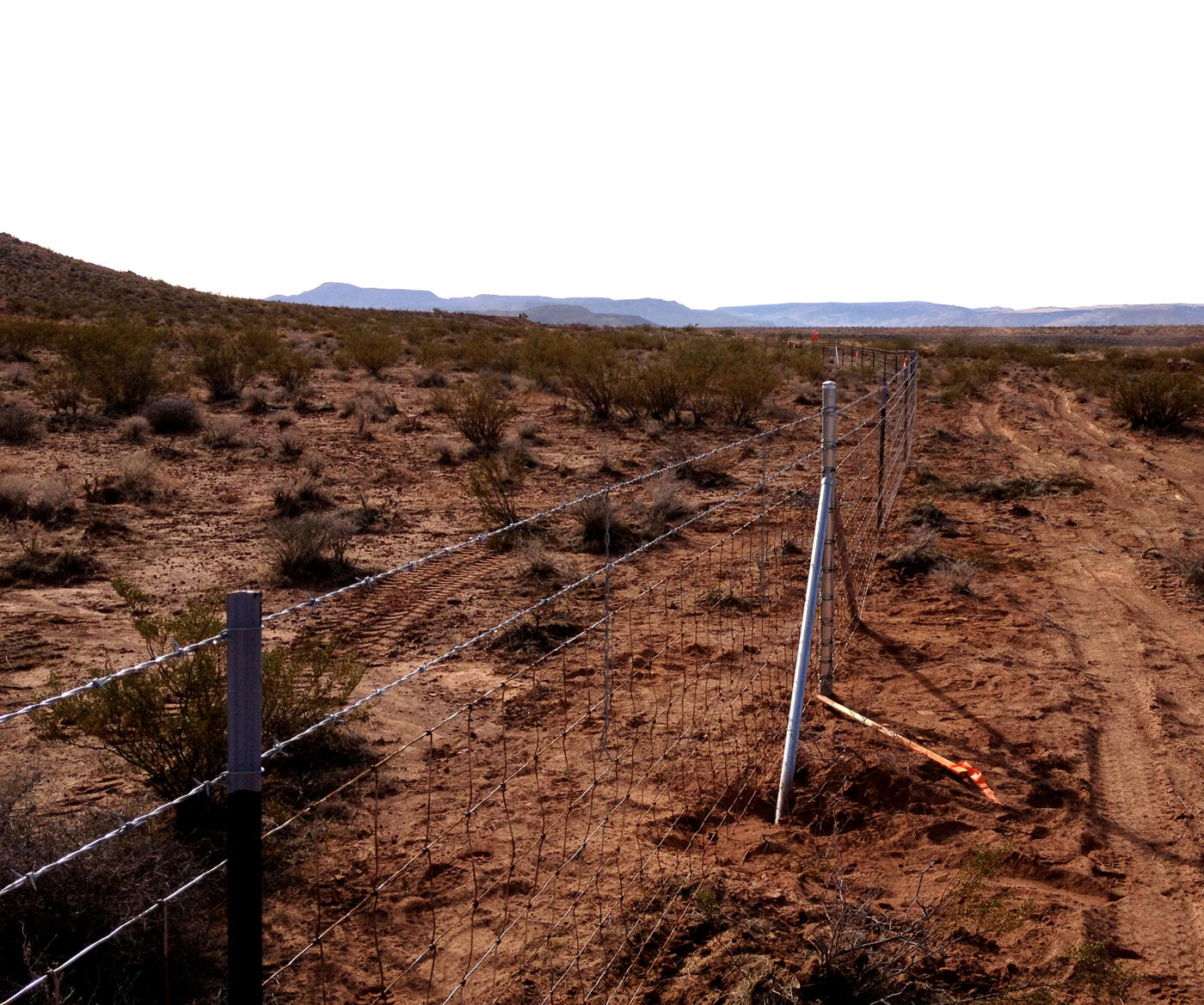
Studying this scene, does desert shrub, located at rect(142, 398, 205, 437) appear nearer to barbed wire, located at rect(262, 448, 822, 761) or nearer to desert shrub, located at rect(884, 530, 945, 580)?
barbed wire, located at rect(262, 448, 822, 761)

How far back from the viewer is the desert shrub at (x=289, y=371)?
25.3 metres

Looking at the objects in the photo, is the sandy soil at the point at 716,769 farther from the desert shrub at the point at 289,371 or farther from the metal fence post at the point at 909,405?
the desert shrub at the point at 289,371

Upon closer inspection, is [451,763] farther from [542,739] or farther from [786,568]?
[786,568]

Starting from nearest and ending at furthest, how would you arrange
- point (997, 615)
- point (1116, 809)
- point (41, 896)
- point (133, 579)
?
point (41, 896), point (1116, 809), point (997, 615), point (133, 579)

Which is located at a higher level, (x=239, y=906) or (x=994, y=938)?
(x=239, y=906)

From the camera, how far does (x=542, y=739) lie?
6.64 metres

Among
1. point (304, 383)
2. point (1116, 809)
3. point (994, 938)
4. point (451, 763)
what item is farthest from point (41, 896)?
point (304, 383)

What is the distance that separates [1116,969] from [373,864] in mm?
3390

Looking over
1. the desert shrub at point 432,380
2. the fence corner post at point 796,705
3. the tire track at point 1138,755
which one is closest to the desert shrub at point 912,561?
the tire track at point 1138,755

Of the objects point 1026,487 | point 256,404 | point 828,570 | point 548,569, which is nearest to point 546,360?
point 256,404

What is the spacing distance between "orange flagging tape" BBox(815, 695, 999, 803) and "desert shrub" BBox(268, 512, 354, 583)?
553cm

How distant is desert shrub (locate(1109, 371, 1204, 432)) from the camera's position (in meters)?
21.7

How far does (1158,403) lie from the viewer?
21.7m

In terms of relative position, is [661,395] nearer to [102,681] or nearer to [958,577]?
[958,577]
